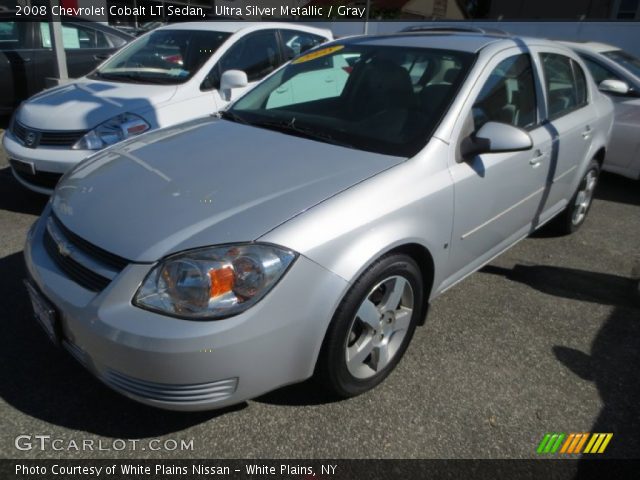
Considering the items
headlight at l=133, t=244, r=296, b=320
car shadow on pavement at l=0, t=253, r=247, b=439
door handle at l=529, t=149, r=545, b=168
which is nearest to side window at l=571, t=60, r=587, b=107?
door handle at l=529, t=149, r=545, b=168

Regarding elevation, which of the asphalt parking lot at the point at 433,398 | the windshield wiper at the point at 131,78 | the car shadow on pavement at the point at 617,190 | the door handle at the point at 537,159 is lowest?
the car shadow on pavement at the point at 617,190

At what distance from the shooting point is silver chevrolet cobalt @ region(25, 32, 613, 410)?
1785mm

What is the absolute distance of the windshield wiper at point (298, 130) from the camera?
255 centimetres

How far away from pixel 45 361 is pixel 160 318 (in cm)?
112

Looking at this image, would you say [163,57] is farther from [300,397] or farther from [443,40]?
[300,397]

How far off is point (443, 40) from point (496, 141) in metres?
0.92

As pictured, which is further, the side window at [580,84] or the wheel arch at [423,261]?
the side window at [580,84]

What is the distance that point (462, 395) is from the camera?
2398 millimetres

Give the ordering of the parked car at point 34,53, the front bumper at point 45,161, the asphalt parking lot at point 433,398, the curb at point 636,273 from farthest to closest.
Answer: the parked car at point 34,53 < the front bumper at point 45,161 < the curb at point 636,273 < the asphalt parking lot at point 433,398

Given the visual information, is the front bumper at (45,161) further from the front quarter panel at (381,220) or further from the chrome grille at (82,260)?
the front quarter panel at (381,220)

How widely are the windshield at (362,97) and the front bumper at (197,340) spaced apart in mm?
950

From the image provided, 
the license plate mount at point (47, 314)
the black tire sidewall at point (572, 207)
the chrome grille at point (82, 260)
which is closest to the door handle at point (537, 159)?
the black tire sidewall at point (572, 207)

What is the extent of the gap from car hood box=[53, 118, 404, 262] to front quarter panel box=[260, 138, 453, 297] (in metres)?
0.06

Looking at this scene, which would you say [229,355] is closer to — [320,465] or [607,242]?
[320,465]
